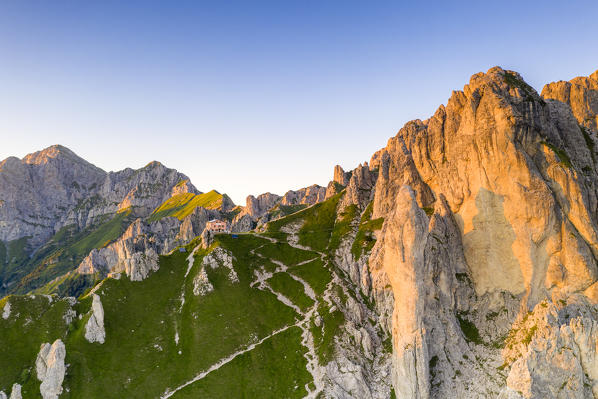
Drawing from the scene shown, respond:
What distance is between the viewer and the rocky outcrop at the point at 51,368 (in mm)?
82938

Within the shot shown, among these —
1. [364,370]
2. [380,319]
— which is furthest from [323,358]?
[380,319]

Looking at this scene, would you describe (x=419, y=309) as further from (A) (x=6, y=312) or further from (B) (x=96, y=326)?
(A) (x=6, y=312)

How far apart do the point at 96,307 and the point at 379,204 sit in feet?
350

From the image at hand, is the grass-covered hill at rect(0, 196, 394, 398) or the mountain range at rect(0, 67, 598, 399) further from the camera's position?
the grass-covered hill at rect(0, 196, 394, 398)

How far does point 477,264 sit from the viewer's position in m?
97.8

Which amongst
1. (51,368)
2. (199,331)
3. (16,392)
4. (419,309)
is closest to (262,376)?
(199,331)

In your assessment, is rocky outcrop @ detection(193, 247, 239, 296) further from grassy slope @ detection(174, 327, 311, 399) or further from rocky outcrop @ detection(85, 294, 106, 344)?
grassy slope @ detection(174, 327, 311, 399)

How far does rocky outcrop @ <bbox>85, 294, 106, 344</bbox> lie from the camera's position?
3845 inches

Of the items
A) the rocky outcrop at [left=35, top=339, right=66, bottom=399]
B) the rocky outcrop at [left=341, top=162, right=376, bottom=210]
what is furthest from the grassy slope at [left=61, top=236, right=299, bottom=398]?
the rocky outcrop at [left=341, top=162, right=376, bottom=210]

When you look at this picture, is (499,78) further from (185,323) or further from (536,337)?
(185,323)

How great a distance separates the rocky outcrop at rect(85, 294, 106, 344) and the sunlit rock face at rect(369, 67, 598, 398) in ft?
267

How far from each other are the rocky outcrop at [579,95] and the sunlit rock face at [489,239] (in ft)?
159

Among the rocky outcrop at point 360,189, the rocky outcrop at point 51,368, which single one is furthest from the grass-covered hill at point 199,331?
the rocky outcrop at point 360,189

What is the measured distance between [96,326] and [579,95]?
203337 millimetres
